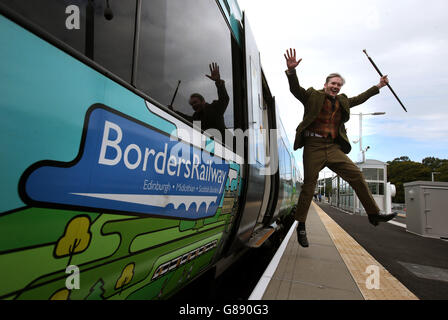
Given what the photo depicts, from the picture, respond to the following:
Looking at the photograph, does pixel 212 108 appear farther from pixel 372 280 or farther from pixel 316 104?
pixel 372 280

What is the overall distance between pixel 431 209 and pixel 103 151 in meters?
8.81

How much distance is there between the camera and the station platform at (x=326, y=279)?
233 cm

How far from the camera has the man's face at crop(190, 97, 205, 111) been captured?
1.91 metres

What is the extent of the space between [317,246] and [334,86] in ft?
8.98

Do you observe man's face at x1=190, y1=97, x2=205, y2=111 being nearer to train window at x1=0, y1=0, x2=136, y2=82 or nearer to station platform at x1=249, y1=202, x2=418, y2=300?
train window at x1=0, y1=0, x2=136, y2=82

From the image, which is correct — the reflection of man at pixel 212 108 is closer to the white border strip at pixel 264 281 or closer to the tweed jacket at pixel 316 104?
the tweed jacket at pixel 316 104

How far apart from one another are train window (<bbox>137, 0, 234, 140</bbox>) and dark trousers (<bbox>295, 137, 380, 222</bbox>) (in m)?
1.39

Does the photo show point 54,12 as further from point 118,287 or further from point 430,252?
point 430,252

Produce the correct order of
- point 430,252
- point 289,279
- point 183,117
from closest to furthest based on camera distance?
point 183,117 → point 289,279 → point 430,252

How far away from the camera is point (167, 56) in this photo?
1589 millimetres

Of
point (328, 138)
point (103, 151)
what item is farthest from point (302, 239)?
point (103, 151)

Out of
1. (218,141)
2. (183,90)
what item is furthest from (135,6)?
(218,141)

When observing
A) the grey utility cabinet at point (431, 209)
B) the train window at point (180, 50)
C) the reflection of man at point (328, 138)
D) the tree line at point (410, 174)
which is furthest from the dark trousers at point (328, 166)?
the tree line at point (410, 174)

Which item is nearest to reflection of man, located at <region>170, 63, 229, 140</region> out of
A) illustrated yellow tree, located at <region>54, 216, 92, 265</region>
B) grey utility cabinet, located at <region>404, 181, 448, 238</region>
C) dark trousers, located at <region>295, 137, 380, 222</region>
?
illustrated yellow tree, located at <region>54, 216, 92, 265</region>
